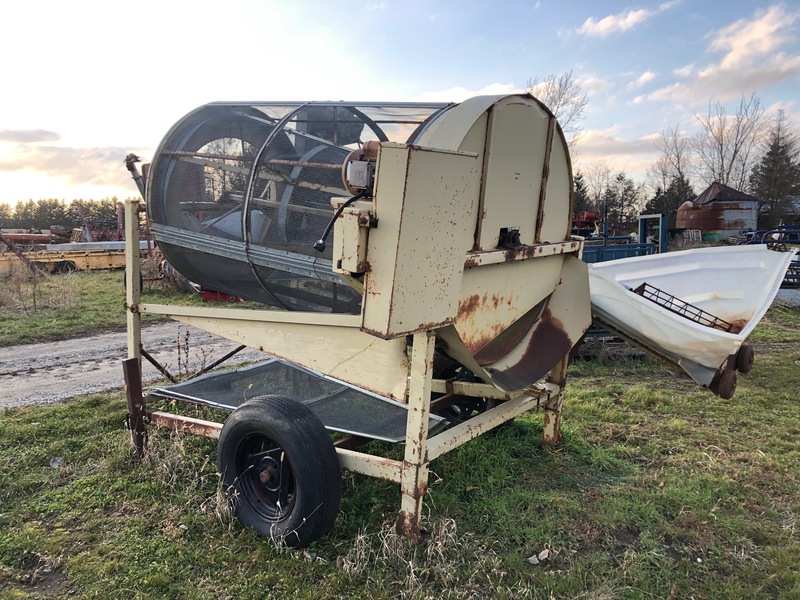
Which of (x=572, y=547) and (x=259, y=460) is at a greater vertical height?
(x=259, y=460)

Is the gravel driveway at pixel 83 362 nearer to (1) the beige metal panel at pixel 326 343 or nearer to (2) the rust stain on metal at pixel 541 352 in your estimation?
(1) the beige metal panel at pixel 326 343

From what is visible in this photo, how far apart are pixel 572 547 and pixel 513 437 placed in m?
1.55

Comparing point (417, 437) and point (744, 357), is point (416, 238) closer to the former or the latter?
point (417, 437)

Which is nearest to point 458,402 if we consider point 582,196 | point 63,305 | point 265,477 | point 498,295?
point 498,295

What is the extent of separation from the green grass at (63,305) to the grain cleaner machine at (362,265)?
6.53 m

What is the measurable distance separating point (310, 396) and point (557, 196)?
2639 millimetres

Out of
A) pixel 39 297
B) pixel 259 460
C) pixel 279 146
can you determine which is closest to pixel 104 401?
pixel 259 460

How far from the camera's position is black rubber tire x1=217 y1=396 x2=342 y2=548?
316cm

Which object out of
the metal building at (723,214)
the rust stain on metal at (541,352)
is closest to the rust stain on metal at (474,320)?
the rust stain on metal at (541,352)

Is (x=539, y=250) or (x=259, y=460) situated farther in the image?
(x=539, y=250)

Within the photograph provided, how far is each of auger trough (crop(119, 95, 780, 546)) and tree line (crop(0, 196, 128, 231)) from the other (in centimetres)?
3564

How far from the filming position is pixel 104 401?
5848 millimetres

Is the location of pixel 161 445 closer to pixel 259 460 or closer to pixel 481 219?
pixel 259 460

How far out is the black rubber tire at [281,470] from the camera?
3.16 m
